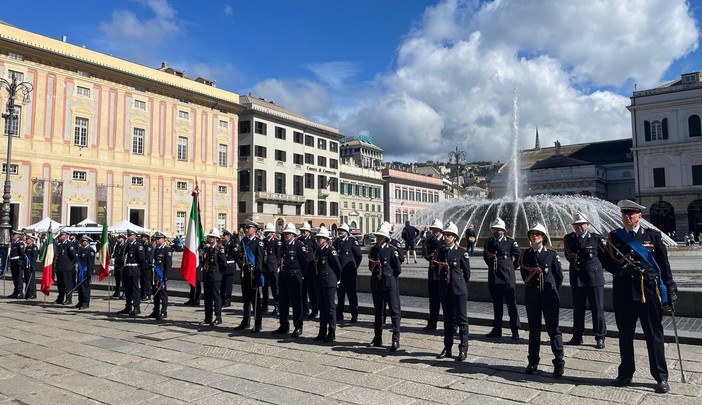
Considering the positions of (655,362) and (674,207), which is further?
(674,207)

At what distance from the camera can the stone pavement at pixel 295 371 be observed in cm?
526

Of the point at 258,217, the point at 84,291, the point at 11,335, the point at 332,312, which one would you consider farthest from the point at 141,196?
the point at 332,312

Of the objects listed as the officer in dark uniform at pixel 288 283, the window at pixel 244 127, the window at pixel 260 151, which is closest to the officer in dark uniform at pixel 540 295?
the officer in dark uniform at pixel 288 283

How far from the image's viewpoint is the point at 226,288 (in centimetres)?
1212

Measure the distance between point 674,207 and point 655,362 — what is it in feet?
188

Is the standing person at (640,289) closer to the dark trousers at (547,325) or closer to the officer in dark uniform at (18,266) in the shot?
the dark trousers at (547,325)

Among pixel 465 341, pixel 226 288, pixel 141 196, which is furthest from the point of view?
pixel 141 196

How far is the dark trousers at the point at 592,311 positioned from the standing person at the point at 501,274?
2.92ft

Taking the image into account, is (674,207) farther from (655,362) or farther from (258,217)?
(655,362)

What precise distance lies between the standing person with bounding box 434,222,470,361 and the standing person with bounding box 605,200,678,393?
187 centimetres

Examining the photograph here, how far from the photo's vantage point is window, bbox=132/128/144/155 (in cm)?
4025

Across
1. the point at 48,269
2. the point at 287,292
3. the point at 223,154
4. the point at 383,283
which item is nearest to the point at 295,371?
the point at 383,283

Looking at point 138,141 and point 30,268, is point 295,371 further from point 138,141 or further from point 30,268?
point 138,141

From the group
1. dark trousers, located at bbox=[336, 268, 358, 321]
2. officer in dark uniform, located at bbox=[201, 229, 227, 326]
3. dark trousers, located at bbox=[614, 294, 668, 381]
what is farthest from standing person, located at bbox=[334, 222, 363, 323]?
dark trousers, located at bbox=[614, 294, 668, 381]
